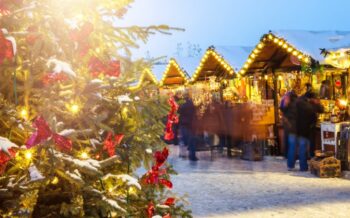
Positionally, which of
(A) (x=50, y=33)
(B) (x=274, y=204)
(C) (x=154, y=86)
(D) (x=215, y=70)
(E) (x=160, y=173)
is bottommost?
(B) (x=274, y=204)

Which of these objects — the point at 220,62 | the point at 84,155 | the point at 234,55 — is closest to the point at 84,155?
the point at 84,155

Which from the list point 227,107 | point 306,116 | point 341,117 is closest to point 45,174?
point 306,116

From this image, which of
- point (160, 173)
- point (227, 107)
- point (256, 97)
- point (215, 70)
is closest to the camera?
point (160, 173)

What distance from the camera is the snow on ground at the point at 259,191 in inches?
281

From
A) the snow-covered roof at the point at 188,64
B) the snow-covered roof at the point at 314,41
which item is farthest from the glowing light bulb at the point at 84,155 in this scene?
the snow-covered roof at the point at 188,64

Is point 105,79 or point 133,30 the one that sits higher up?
point 133,30

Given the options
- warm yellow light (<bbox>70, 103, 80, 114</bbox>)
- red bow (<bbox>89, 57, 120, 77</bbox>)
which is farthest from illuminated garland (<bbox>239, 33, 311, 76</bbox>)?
warm yellow light (<bbox>70, 103, 80, 114</bbox>)

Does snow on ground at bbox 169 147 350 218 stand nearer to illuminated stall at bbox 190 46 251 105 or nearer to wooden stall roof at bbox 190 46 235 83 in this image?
wooden stall roof at bbox 190 46 235 83

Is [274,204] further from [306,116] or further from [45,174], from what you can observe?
[45,174]

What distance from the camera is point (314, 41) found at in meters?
13.3

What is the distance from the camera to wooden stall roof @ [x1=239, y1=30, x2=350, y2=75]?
12.6 meters

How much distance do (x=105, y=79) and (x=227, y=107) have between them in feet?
36.3

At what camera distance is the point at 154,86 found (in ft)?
11.2

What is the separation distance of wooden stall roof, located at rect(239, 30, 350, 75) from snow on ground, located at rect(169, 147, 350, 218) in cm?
277
